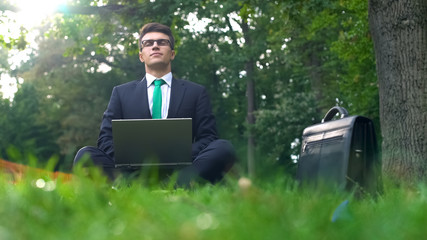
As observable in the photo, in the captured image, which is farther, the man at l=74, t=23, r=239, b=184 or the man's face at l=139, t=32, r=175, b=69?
the man's face at l=139, t=32, r=175, b=69

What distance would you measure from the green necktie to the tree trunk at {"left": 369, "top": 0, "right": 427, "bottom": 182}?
349 centimetres

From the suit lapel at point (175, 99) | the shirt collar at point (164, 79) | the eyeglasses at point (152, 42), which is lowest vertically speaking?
the suit lapel at point (175, 99)

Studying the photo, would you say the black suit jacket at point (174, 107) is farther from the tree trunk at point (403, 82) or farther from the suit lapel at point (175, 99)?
the tree trunk at point (403, 82)

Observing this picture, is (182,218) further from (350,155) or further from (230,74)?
(230,74)

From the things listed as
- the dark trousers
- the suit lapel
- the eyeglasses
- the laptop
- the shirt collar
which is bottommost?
the dark trousers

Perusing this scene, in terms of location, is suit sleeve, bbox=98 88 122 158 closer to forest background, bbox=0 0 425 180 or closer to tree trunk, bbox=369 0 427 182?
tree trunk, bbox=369 0 427 182

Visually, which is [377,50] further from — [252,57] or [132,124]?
[252,57]

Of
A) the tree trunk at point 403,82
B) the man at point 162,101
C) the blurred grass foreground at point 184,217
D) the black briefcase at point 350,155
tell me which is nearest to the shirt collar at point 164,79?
the man at point 162,101

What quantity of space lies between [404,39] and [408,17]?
0.94 ft

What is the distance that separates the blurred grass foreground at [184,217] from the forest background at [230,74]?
47.5 ft

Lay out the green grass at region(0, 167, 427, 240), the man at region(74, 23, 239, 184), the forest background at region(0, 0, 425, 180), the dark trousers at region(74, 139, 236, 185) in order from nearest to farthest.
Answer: the green grass at region(0, 167, 427, 240)
the dark trousers at region(74, 139, 236, 185)
the man at region(74, 23, 239, 184)
the forest background at region(0, 0, 425, 180)

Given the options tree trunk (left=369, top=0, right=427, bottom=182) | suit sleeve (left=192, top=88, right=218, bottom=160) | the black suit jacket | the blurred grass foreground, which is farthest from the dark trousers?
tree trunk (left=369, top=0, right=427, bottom=182)

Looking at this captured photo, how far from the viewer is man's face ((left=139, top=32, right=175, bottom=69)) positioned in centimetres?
665

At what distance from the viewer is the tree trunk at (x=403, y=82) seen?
29.1 feet
